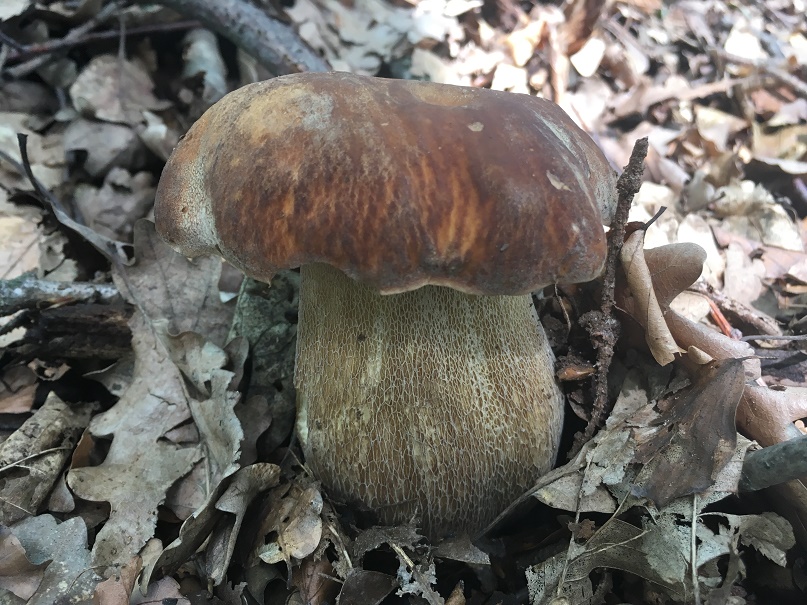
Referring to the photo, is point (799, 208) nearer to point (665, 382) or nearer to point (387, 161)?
point (665, 382)

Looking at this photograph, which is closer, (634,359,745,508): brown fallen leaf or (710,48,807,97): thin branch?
(634,359,745,508): brown fallen leaf

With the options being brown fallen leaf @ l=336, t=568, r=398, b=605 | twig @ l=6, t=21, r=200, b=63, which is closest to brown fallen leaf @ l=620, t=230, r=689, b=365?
brown fallen leaf @ l=336, t=568, r=398, b=605

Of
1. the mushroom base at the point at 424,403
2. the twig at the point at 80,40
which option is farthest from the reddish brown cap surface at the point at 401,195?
the twig at the point at 80,40

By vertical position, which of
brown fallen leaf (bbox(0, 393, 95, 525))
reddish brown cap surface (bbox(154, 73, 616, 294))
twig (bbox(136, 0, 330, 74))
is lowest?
brown fallen leaf (bbox(0, 393, 95, 525))

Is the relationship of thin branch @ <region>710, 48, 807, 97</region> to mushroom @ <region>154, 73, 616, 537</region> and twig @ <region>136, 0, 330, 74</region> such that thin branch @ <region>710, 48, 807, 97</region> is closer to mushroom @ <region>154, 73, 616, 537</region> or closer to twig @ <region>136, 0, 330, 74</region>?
twig @ <region>136, 0, 330, 74</region>

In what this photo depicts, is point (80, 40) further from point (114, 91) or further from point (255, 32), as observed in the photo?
point (255, 32)

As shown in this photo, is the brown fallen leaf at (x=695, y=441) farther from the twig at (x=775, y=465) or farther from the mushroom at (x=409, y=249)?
the mushroom at (x=409, y=249)
